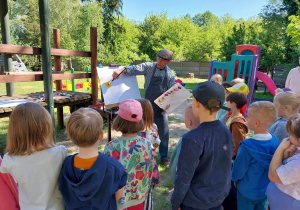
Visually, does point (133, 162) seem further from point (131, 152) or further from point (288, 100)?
point (288, 100)

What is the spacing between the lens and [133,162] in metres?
1.81

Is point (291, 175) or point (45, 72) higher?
point (45, 72)

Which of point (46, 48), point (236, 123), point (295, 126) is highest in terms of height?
point (46, 48)

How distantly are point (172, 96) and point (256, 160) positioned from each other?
185 centimetres

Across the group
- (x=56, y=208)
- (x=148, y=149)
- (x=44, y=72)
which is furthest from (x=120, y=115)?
(x=44, y=72)

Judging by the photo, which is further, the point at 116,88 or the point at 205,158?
the point at 116,88

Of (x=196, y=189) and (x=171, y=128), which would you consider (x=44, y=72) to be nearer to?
(x=196, y=189)

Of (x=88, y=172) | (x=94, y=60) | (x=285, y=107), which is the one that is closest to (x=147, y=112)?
(x=88, y=172)

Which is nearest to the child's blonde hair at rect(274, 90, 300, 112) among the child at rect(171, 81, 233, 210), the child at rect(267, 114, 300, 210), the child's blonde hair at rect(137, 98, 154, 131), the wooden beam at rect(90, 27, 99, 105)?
the child at rect(267, 114, 300, 210)

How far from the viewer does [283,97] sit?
2.43 metres

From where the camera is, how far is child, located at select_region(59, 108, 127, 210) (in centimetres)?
137

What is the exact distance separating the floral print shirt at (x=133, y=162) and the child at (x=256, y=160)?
2.70ft

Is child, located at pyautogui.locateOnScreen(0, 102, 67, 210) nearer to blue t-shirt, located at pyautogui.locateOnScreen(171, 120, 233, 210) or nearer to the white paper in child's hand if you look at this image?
blue t-shirt, located at pyautogui.locateOnScreen(171, 120, 233, 210)

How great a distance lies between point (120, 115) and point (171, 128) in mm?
4089
